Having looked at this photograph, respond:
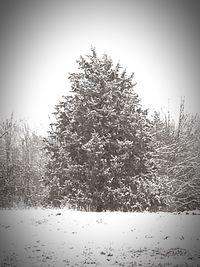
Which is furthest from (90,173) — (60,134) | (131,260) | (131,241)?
(131,260)

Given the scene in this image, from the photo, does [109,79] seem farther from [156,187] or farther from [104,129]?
[156,187]

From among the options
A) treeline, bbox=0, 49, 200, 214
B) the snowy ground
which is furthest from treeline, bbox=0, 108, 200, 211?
the snowy ground

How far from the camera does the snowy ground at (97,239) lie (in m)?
9.87

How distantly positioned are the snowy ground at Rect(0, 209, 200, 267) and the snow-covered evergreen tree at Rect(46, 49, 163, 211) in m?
4.15

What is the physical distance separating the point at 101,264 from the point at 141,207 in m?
10.1

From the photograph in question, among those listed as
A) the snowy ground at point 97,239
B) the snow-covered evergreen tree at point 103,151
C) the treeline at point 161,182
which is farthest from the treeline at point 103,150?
the snowy ground at point 97,239

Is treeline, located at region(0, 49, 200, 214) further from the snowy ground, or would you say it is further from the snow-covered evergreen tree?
the snowy ground

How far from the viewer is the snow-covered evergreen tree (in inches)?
Answer: 738

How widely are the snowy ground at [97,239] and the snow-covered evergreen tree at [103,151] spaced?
4.15 meters

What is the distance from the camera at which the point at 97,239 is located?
11648 millimetres

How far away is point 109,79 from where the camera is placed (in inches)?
826

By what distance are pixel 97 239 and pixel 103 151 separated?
Result: 7924 millimetres

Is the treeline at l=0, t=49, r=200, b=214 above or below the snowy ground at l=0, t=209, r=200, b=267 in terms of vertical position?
above

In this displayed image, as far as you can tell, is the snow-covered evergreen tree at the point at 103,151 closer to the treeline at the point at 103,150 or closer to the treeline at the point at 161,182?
the treeline at the point at 103,150
